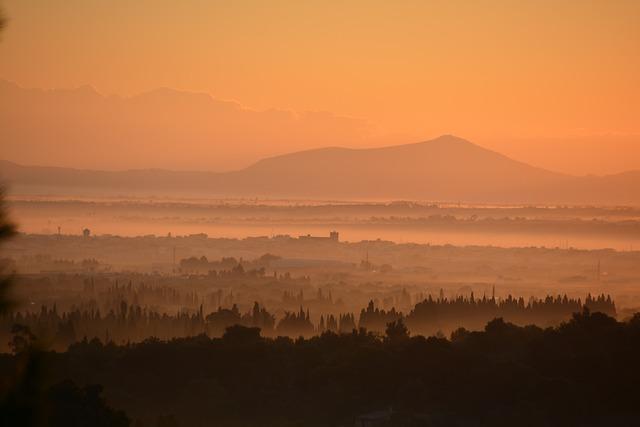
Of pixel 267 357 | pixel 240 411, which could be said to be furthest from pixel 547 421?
pixel 267 357

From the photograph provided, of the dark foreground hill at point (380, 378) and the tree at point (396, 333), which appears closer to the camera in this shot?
the dark foreground hill at point (380, 378)

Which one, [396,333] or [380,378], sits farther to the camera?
[396,333]

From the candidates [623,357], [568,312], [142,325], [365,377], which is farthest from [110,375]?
[568,312]

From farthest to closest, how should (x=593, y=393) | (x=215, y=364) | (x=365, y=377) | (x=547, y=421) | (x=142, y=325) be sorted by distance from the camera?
(x=142, y=325) < (x=215, y=364) < (x=365, y=377) < (x=593, y=393) < (x=547, y=421)

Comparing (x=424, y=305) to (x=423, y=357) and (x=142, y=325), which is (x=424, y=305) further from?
(x=423, y=357)

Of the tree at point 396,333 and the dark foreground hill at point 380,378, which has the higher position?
the tree at point 396,333

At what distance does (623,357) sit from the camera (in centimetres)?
7788

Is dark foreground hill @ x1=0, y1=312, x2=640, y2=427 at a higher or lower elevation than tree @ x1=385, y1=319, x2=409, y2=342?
lower

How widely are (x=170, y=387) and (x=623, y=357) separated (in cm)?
2953

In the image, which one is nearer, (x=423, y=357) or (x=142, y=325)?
(x=423, y=357)

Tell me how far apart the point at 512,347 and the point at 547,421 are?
1957 centimetres

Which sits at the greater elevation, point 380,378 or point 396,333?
point 396,333

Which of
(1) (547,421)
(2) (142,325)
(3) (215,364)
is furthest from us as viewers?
(2) (142,325)

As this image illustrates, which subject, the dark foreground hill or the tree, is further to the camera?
the tree
